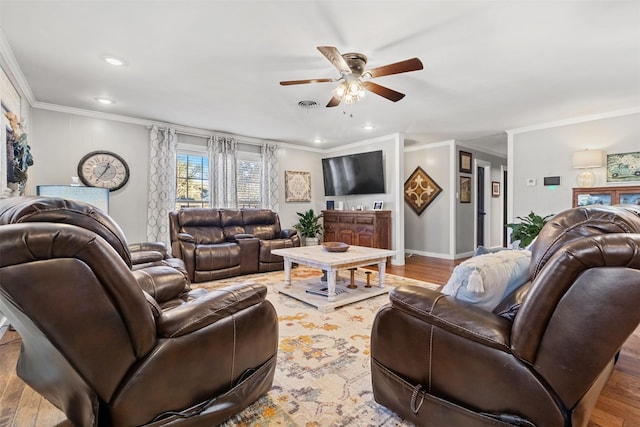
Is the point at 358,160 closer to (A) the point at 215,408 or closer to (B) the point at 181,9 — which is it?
(B) the point at 181,9

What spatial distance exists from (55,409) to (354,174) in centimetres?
530

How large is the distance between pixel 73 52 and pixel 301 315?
3054 mm

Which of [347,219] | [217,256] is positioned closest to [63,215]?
[217,256]

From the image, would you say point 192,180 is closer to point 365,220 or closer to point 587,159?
point 365,220

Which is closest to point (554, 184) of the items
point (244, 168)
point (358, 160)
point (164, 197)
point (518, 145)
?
point (518, 145)

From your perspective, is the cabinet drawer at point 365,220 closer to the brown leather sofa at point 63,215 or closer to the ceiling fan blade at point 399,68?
the ceiling fan blade at point 399,68

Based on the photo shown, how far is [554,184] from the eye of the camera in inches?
184

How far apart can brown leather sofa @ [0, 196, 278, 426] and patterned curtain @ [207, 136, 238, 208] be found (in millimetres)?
4174

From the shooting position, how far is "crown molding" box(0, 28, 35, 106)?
246cm

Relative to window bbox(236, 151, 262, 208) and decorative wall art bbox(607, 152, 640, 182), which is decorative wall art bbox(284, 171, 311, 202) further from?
decorative wall art bbox(607, 152, 640, 182)

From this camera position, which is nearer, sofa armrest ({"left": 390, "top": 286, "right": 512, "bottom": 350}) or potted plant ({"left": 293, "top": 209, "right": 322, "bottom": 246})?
sofa armrest ({"left": 390, "top": 286, "right": 512, "bottom": 350})

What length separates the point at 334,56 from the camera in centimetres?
214

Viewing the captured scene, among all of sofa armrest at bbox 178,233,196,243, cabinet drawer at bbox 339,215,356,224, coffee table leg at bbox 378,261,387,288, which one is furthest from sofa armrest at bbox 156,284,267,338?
cabinet drawer at bbox 339,215,356,224

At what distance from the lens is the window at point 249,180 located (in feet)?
19.1
